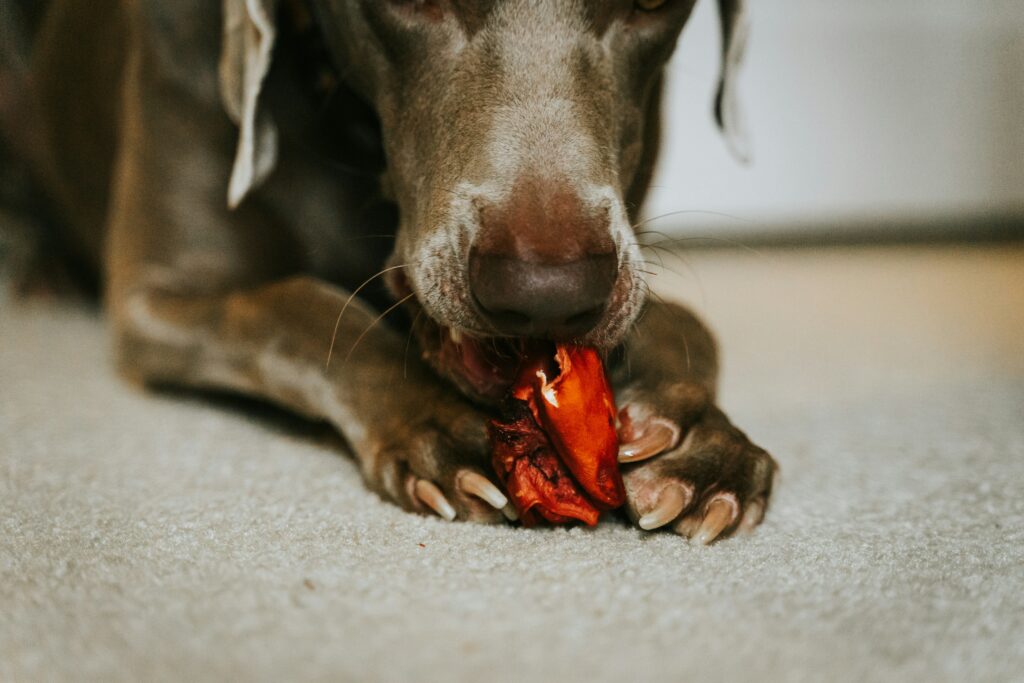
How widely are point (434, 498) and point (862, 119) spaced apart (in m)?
3.19

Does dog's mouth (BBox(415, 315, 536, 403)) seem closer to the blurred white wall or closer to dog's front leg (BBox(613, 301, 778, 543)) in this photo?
dog's front leg (BBox(613, 301, 778, 543))

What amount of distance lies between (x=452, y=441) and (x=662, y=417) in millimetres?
198

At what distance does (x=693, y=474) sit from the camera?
903mm

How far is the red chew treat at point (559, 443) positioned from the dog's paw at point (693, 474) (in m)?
0.03

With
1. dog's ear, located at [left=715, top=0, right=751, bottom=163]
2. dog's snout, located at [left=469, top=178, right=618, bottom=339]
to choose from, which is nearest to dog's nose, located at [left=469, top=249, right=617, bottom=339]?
dog's snout, located at [left=469, top=178, right=618, bottom=339]

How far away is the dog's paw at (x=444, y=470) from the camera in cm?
92

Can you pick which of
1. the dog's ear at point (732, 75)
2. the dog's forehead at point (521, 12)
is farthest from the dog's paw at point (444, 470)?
the dog's ear at point (732, 75)

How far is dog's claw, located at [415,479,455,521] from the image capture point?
3.02 feet

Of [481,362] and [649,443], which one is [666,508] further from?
A: [481,362]

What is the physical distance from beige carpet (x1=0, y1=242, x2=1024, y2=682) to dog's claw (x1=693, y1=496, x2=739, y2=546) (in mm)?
17

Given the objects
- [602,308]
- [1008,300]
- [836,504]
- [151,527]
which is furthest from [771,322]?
[151,527]

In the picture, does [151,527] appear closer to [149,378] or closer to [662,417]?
[662,417]

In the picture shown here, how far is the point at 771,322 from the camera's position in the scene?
2223 millimetres

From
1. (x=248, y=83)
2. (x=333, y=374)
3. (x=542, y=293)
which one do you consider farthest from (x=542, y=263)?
(x=248, y=83)
